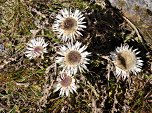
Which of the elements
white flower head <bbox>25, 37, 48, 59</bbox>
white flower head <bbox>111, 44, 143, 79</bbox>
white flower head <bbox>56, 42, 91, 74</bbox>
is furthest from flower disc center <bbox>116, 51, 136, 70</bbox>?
white flower head <bbox>25, 37, 48, 59</bbox>

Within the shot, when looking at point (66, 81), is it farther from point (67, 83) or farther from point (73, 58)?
point (73, 58)

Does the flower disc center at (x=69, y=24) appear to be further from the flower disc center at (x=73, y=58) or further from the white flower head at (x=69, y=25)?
the flower disc center at (x=73, y=58)

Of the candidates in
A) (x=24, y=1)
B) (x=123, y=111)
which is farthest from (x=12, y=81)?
(x=123, y=111)

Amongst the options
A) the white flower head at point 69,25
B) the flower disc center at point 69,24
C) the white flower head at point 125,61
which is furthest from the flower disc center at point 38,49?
the white flower head at point 125,61

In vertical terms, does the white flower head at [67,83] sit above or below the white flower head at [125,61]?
below

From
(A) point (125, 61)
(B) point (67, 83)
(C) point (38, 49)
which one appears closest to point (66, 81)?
(B) point (67, 83)

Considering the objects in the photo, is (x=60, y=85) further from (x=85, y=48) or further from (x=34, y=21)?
(x=34, y=21)
